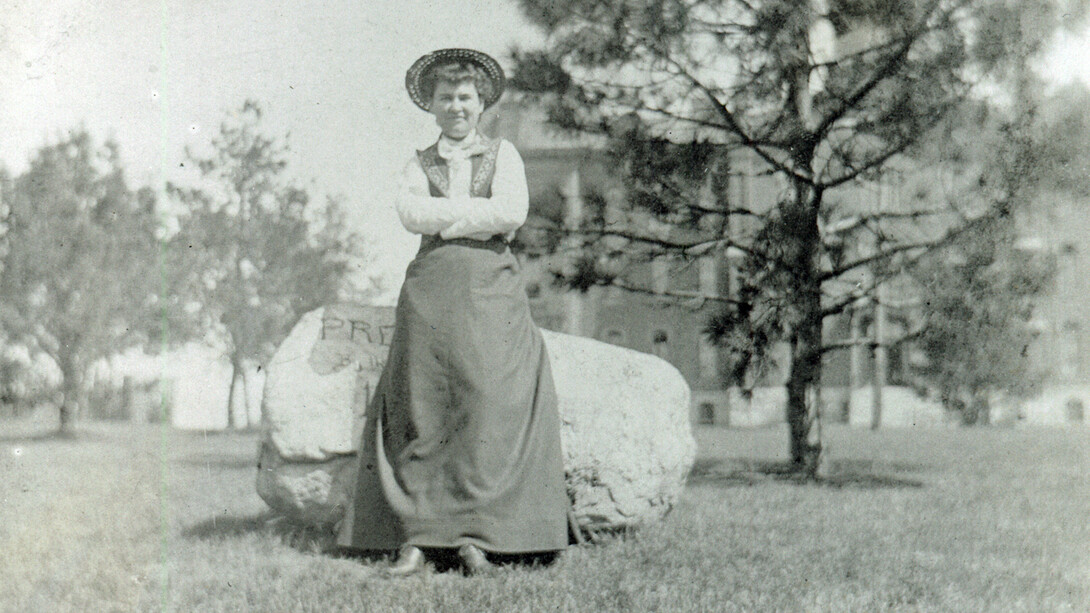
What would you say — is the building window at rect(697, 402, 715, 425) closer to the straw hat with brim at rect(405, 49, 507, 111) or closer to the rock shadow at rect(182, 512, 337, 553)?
the rock shadow at rect(182, 512, 337, 553)

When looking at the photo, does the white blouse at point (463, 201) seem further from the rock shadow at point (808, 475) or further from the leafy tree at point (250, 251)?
the leafy tree at point (250, 251)

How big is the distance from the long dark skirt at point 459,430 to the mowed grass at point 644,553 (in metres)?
0.18

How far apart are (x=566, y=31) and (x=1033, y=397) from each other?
437cm

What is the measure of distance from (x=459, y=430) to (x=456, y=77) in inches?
59.7

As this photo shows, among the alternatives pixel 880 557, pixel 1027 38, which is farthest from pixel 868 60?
pixel 880 557

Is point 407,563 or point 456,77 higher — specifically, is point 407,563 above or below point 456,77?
below

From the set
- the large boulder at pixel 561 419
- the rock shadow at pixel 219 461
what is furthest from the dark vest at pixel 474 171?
the rock shadow at pixel 219 461

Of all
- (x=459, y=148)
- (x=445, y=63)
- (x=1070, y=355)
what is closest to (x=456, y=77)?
(x=445, y=63)

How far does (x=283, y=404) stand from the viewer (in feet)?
13.2

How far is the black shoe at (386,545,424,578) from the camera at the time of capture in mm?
3342

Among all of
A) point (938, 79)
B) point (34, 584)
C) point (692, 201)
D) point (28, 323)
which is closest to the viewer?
point (34, 584)

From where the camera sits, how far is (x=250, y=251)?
11.1m

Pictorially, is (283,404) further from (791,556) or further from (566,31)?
(566,31)

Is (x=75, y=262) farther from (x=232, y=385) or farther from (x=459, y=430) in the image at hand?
(x=459, y=430)
